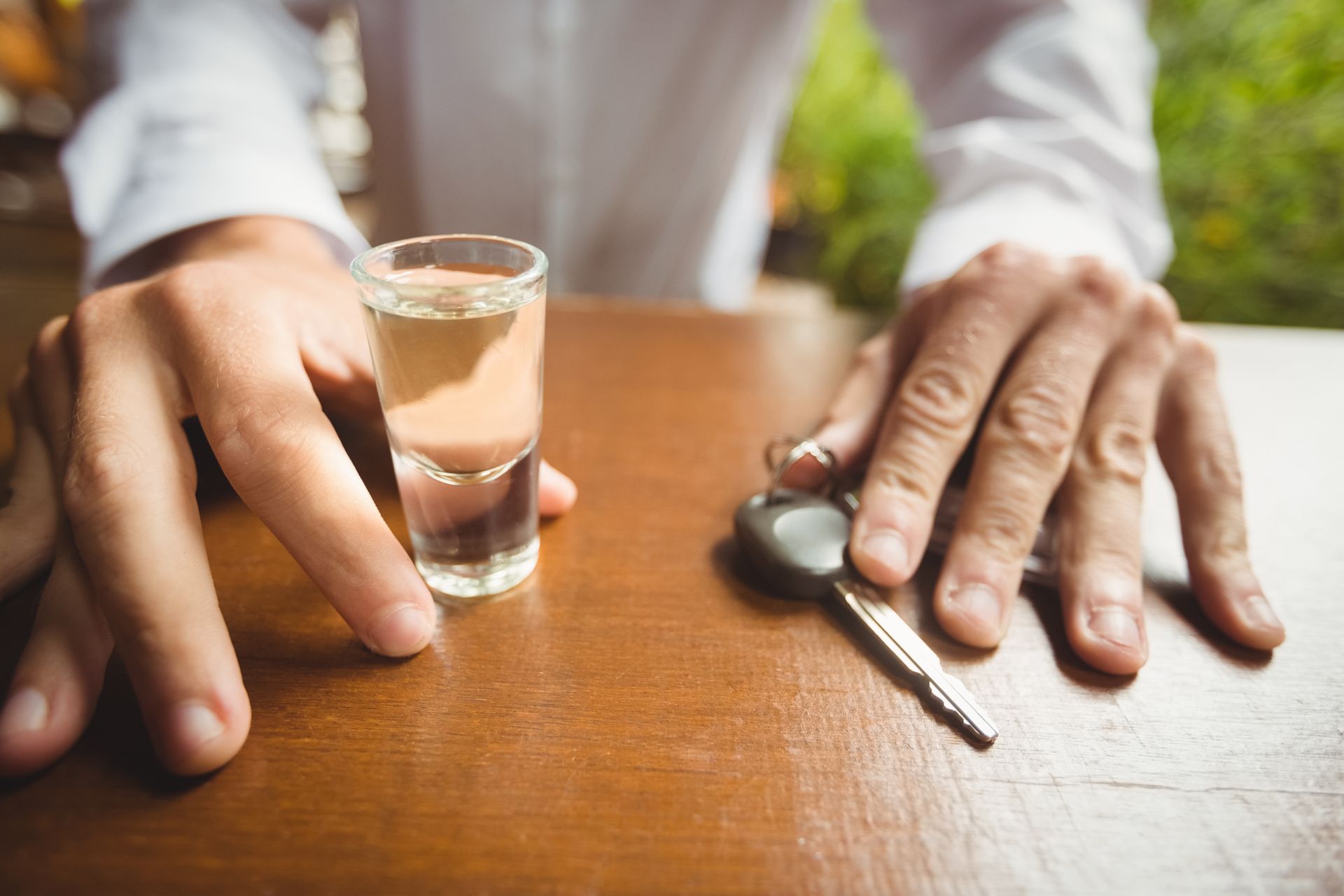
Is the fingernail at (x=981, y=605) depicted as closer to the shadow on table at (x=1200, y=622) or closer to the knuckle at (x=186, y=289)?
the shadow on table at (x=1200, y=622)

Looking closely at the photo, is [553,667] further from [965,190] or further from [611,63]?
[611,63]

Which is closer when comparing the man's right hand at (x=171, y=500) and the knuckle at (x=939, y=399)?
the man's right hand at (x=171, y=500)

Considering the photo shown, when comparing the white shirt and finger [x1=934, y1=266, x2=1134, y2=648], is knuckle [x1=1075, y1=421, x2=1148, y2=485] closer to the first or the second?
finger [x1=934, y1=266, x2=1134, y2=648]

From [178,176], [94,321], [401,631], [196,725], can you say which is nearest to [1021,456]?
[401,631]

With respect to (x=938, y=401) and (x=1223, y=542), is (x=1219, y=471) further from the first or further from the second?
(x=938, y=401)

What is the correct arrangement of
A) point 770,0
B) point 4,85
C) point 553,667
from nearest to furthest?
point 553,667
point 770,0
point 4,85

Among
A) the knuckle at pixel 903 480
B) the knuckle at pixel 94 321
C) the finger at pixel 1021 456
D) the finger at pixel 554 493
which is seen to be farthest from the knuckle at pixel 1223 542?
the knuckle at pixel 94 321

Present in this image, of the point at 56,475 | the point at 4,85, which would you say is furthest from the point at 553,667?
the point at 4,85
